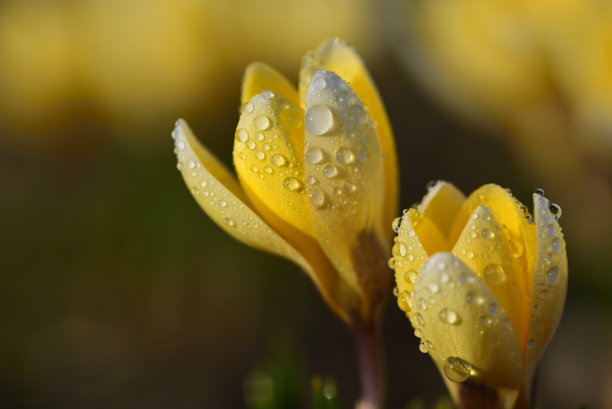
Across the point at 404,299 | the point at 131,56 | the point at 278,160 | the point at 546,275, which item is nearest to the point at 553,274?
the point at 546,275

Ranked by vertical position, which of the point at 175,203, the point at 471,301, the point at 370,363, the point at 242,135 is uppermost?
the point at 242,135

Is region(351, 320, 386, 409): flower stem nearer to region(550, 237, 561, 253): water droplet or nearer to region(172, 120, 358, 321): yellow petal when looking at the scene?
region(172, 120, 358, 321): yellow petal

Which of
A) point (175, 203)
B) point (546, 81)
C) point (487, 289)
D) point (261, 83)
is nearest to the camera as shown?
point (487, 289)

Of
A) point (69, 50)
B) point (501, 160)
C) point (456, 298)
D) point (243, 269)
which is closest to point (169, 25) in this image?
point (69, 50)

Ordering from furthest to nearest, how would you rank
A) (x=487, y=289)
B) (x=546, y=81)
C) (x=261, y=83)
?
(x=546, y=81), (x=261, y=83), (x=487, y=289)

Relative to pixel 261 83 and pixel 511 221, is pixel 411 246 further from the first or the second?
pixel 261 83

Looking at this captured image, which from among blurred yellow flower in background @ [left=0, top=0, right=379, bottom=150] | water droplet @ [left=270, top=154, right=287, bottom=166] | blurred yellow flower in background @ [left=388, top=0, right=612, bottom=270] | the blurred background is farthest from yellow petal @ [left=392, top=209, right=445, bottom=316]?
blurred yellow flower in background @ [left=0, top=0, right=379, bottom=150]

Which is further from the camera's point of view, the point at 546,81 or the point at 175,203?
the point at 175,203
